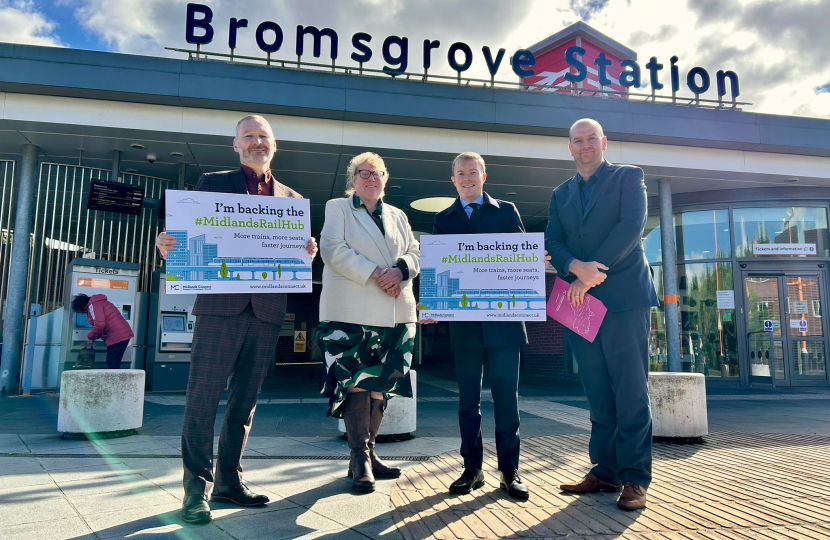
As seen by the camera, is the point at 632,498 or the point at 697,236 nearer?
the point at 632,498

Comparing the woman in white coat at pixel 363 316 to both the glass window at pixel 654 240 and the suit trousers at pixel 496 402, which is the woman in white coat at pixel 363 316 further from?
the glass window at pixel 654 240

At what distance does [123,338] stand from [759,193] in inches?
519

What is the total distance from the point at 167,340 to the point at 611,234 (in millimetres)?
9293

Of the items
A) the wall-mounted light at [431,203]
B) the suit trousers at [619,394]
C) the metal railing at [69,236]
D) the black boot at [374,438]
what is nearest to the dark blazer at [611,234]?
the suit trousers at [619,394]

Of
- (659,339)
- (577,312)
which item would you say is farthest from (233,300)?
(659,339)

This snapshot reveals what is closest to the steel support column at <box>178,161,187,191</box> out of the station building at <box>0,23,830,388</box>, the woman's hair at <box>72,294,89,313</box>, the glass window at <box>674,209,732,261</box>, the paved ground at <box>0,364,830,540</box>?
the station building at <box>0,23,830,388</box>

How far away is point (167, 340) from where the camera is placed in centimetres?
1027

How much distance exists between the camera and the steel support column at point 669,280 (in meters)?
11.4

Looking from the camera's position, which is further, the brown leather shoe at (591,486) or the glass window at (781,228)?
the glass window at (781,228)

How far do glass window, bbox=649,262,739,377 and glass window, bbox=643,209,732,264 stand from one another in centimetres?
28

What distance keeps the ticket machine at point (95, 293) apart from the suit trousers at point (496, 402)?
338 inches

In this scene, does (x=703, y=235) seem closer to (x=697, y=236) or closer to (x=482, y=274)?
(x=697, y=236)

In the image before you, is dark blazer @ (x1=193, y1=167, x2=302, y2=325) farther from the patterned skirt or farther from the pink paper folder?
the pink paper folder

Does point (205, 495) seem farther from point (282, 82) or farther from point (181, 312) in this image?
point (181, 312)
